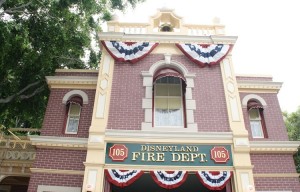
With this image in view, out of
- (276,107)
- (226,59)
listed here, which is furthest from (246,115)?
(226,59)

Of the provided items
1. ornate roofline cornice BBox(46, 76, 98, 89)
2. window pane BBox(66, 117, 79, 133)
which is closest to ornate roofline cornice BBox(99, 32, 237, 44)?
ornate roofline cornice BBox(46, 76, 98, 89)

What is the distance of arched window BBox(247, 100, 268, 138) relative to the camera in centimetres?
1121

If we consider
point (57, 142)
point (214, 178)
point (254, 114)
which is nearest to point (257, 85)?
point (254, 114)

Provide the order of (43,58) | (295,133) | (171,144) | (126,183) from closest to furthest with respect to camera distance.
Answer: (126,183) → (171,144) → (43,58) → (295,133)

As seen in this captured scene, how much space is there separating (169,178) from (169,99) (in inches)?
128

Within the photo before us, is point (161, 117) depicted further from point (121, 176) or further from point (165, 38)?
point (165, 38)

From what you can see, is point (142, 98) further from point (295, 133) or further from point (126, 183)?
A: point (295, 133)

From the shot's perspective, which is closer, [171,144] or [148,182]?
[171,144]

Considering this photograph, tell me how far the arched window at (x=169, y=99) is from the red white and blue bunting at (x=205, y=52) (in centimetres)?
106

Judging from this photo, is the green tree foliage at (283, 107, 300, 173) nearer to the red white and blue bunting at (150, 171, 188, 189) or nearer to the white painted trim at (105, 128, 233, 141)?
the white painted trim at (105, 128, 233, 141)

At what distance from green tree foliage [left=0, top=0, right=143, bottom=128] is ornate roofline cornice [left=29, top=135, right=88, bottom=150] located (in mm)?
4466

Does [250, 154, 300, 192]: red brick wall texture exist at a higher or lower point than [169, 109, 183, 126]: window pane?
lower

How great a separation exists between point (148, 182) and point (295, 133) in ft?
44.8

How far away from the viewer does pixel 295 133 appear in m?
19.9
